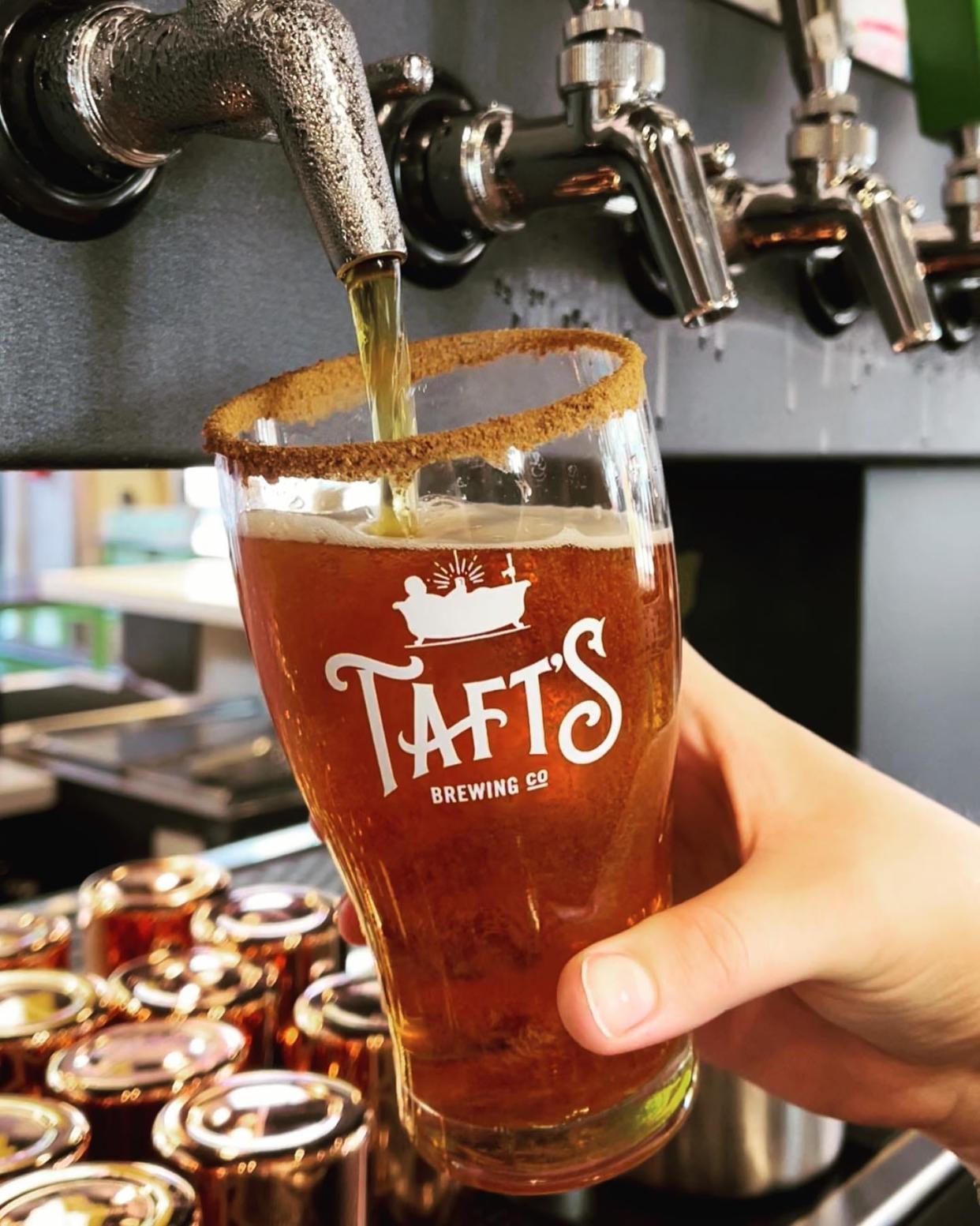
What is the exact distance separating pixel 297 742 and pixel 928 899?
351 mm

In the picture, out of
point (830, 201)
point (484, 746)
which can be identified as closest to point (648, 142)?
point (830, 201)

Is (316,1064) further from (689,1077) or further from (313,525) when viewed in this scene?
(313,525)

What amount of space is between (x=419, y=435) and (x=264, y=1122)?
1.37 feet

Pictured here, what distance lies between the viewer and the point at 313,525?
49 centimetres

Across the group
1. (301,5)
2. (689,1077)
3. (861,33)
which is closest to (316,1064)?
(689,1077)

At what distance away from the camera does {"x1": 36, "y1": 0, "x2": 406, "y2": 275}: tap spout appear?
47cm

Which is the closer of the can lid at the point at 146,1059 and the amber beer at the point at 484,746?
the amber beer at the point at 484,746

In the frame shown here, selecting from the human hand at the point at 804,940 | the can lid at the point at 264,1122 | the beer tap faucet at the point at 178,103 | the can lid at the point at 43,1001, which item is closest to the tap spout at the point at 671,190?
the beer tap faucet at the point at 178,103

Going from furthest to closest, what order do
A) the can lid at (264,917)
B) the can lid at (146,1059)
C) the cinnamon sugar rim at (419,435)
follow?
the can lid at (264,917), the can lid at (146,1059), the cinnamon sugar rim at (419,435)

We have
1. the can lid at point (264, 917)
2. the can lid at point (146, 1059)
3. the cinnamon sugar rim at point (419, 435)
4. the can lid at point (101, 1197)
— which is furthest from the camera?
the can lid at point (264, 917)

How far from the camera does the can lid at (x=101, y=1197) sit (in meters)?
0.62

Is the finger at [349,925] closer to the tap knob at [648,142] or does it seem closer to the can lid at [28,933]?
the can lid at [28,933]

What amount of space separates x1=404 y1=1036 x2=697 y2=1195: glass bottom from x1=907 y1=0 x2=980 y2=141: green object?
0.76 m

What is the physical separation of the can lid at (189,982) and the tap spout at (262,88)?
0.56 meters
